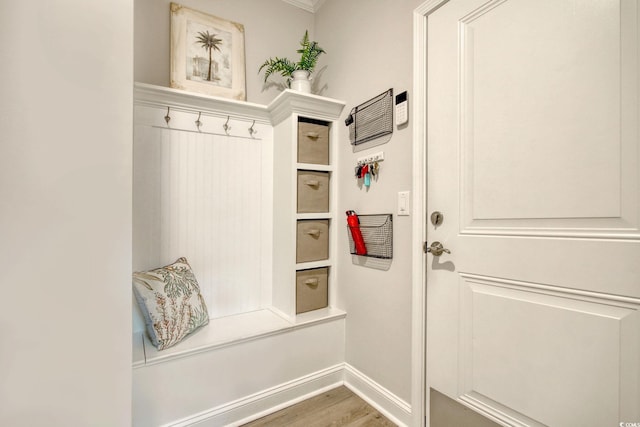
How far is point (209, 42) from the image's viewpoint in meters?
1.82

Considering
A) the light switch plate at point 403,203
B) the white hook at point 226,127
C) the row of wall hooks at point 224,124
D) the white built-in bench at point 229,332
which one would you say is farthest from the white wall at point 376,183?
the white hook at point 226,127

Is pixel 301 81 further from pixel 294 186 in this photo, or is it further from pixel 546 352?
pixel 546 352

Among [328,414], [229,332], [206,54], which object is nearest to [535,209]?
[328,414]

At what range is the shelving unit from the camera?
1.78 m

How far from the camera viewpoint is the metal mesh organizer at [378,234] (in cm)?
155

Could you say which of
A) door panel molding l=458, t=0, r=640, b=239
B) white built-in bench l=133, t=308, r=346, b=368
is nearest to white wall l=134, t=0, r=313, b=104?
door panel molding l=458, t=0, r=640, b=239

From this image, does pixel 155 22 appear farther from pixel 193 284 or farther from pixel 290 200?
pixel 193 284

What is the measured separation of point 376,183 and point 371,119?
0.38m

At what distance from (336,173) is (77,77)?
1.40 m

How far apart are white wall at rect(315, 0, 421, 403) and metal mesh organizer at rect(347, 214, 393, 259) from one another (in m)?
0.03

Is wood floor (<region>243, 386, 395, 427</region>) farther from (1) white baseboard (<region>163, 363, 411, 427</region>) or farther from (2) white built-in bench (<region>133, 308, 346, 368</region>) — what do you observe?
(2) white built-in bench (<region>133, 308, 346, 368</region>)

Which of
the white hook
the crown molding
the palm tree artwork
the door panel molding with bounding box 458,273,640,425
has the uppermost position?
the crown molding

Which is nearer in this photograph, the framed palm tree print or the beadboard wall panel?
the beadboard wall panel

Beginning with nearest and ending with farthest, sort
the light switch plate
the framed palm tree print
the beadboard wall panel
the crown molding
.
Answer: the light switch plate < the beadboard wall panel < the framed palm tree print < the crown molding
